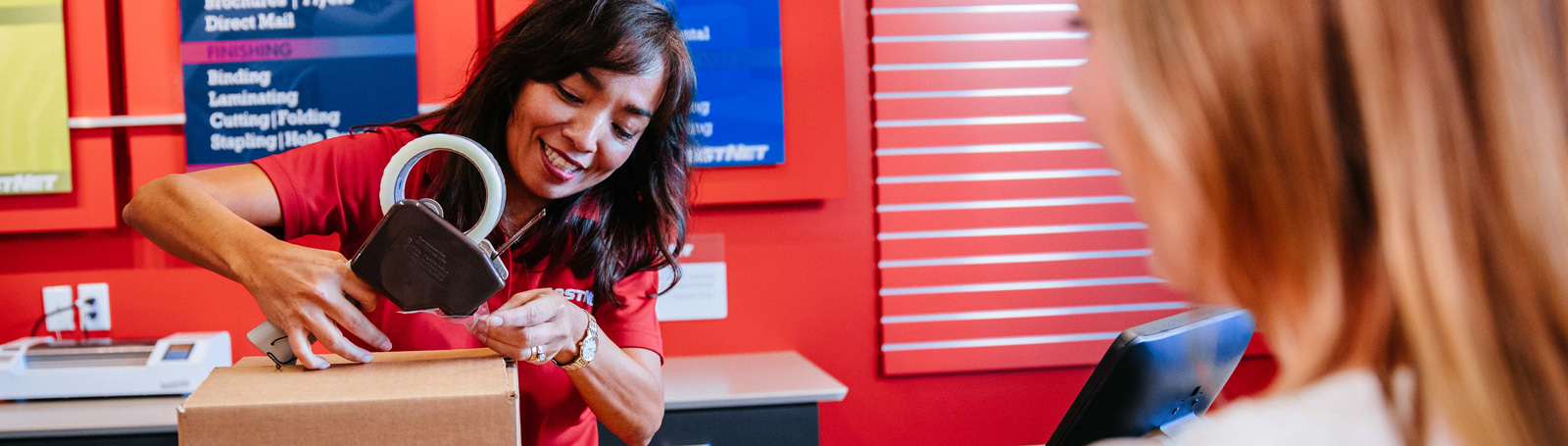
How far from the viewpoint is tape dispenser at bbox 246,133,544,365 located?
825mm

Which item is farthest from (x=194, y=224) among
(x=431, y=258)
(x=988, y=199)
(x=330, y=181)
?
(x=988, y=199)

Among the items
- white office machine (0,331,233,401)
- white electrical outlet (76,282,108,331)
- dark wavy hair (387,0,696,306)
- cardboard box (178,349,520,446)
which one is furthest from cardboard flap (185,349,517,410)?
white electrical outlet (76,282,108,331)

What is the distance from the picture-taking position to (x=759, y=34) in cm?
246

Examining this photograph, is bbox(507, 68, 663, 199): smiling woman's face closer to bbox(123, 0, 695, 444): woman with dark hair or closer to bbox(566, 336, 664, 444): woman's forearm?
bbox(123, 0, 695, 444): woman with dark hair

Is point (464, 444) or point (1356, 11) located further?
point (464, 444)

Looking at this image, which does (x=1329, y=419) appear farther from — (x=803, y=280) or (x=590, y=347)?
(x=803, y=280)

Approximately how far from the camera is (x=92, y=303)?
2.42 meters

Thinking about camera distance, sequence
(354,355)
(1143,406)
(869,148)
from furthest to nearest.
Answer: (869,148), (1143,406), (354,355)

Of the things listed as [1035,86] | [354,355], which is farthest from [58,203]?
[1035,86]

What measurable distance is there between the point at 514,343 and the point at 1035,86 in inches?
80.7

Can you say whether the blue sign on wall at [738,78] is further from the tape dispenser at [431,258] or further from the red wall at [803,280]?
the tape dispenser at [431,258]

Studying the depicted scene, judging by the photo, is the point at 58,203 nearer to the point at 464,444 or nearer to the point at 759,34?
the point at 759,34

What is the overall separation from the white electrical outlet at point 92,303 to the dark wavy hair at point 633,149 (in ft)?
5.33

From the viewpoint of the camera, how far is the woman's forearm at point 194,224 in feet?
3.28
